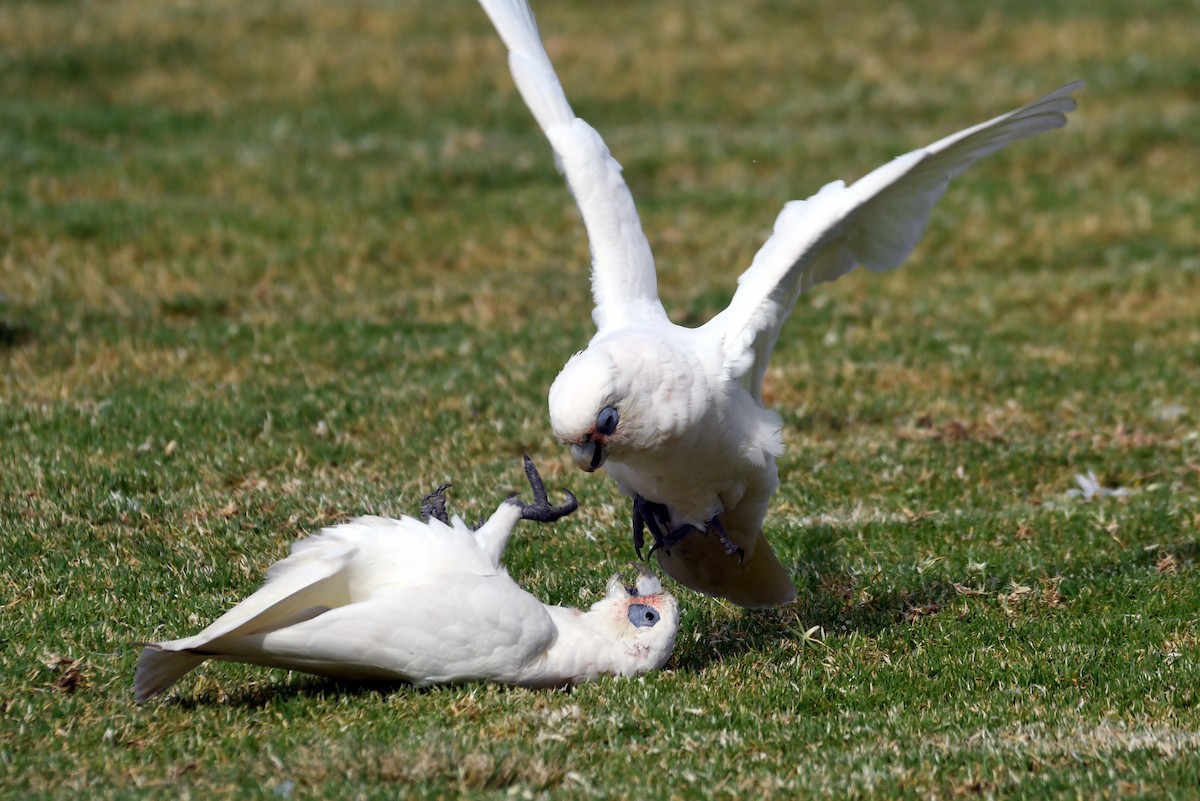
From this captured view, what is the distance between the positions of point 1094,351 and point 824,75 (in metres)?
8.65

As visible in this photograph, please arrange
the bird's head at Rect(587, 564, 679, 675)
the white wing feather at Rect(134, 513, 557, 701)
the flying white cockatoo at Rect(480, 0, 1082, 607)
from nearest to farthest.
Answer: the white wing feather at Rect(134, 513, 557, 701) → the flying white cockatoo at Rect(480, 0, 1082, 607) → the bird's head at Rect(587, 564, 679, 675)

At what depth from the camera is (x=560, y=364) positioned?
9430mm

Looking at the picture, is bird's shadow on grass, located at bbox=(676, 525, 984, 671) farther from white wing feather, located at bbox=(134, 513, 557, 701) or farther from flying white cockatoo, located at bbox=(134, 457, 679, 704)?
white wing feather, located at bbox=(134, 513, 557, 701)

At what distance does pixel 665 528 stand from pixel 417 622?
1.41m

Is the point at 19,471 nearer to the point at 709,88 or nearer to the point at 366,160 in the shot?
the point at 366,160

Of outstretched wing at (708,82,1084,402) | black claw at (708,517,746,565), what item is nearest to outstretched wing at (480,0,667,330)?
outstretched wing at (708,82,1084,402)

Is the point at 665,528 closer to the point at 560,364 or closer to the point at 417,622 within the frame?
the point at 417,622

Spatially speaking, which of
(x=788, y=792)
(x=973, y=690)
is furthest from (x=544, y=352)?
(x=788, y=792)

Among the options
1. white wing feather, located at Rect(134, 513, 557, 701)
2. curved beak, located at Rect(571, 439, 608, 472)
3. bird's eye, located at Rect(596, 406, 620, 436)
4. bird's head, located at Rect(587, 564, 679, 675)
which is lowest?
bird's head, located at Rect(587, 564, 679, 675)

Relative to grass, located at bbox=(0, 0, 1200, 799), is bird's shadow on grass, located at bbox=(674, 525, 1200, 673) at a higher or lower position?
lower

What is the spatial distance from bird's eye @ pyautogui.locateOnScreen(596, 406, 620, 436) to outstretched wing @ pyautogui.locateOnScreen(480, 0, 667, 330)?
1103 mm

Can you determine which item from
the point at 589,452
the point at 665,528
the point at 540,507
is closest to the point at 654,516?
the point at 665,528

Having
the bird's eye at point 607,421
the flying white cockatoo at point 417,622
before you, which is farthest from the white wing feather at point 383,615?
the bird's eye at point 607,421

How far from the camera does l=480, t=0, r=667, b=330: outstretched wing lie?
20.4 feet
